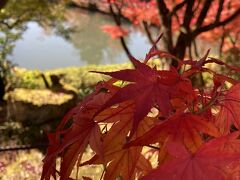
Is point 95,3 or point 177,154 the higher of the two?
point 95,3

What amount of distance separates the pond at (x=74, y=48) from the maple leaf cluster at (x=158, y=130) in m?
10.2

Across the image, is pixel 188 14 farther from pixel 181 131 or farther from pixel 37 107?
pixel 181 131

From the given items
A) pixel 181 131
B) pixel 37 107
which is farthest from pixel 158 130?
pixel 37 107

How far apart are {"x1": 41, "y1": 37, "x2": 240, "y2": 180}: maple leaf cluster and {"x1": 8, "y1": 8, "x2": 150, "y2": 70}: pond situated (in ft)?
33.4

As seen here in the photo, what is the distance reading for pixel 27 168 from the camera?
3.82 metres

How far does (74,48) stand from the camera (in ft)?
45.7

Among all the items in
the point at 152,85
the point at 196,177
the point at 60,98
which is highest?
the point at 152,85

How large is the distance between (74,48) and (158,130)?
13566mm

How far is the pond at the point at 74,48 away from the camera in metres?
11.8

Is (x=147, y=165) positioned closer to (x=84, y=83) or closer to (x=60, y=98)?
(x=60, y=98)

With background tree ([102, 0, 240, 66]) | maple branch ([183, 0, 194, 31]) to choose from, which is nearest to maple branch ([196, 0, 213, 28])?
background tree ([102, 0, 240, 66])

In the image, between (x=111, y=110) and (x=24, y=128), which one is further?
(x=24, y=128)

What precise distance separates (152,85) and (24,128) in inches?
175

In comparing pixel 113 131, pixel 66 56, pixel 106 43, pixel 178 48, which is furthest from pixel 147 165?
pixel 106 43
